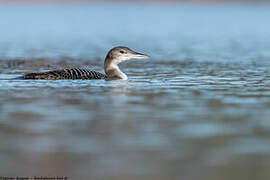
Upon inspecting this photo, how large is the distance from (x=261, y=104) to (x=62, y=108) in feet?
9.80

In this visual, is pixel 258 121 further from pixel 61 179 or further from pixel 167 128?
pixel 61 179

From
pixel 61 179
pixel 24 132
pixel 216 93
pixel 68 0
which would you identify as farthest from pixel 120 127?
pixel 68 0

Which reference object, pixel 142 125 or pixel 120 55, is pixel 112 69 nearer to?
pixel 120 55

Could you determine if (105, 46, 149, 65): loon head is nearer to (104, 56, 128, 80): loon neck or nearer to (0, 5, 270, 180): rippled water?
(104, 56, 128, 80): loon neck

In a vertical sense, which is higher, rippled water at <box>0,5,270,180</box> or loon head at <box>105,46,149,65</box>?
loon head at <box>105,46,149,65</box>

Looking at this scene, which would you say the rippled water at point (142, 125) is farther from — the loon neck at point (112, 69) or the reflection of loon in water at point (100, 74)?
the loon neck at point (112, 69)

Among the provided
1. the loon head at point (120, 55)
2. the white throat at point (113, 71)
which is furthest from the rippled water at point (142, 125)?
the loon head at point (120, 55)

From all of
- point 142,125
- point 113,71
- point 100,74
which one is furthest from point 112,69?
point 142,125

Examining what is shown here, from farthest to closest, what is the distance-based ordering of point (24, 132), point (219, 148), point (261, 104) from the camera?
1. point (261, 104)
2. point (24, 132)
3. point (219, 148)

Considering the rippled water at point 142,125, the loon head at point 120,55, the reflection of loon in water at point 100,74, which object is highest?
the loon head at point 120,55

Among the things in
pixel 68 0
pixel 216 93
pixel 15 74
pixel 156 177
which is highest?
pixel 68 0

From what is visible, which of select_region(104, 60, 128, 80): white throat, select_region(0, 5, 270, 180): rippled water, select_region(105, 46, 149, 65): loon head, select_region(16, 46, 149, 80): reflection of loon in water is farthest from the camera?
select_region(105, 46, 149, 65): loon head

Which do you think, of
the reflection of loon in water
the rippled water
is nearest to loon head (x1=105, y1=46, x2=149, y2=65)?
the reflection of loon in water

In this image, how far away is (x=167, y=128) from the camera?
8758 millimetres
